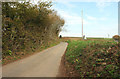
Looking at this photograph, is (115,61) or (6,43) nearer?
(115,61)

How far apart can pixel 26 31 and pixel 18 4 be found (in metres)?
3.30

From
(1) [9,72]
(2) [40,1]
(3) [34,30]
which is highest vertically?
(2) [40,1]

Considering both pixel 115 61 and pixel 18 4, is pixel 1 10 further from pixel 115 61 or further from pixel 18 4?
pixel 115 61

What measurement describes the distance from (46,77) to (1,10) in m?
7.79

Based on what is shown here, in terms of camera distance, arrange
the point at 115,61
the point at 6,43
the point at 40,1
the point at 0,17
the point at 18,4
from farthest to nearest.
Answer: the point at 40,1
the point at 18,4
the point at 6,43
the point at 0,17
the point at 115,61

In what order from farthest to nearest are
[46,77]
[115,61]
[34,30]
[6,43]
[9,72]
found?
[34,30], [6,43], [9,72], [46,77], [115,61]

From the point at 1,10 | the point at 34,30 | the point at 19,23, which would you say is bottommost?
the point at 34,30

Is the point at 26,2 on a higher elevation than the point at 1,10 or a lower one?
higher

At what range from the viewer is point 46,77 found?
564cm

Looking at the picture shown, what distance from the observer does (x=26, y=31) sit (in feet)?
36.1

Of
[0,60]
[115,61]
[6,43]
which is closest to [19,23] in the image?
[6,43]

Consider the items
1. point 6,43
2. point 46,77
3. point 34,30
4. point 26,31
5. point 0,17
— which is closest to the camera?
point 46,77

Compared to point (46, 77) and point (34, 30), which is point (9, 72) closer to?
point (46, 77)

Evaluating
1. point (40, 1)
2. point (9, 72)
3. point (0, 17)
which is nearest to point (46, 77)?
point (9, 72)
